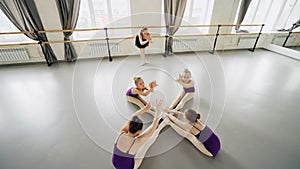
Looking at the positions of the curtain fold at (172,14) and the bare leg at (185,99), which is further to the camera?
the curtain fold at (172,14)

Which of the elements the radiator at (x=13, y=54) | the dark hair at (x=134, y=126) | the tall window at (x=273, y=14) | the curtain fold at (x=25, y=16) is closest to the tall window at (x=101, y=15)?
the curtain fold at (x=25, y=16)

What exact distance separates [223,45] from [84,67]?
14.6ft

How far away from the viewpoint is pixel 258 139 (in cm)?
169

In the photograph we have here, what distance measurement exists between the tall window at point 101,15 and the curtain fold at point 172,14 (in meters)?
1.07

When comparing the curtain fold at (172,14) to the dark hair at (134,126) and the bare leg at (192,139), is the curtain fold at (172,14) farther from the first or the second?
the dark hair at (134,126)

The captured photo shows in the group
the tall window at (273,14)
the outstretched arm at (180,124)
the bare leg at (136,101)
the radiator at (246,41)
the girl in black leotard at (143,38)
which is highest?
the tall window at (273,14)

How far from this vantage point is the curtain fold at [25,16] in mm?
3078

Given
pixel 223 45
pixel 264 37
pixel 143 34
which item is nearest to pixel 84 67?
pixel 143 34

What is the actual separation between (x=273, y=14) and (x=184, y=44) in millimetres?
3267

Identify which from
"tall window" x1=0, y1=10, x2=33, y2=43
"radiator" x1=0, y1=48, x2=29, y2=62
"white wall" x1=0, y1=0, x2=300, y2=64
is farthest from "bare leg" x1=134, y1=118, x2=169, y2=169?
"tall window" x1=0, y1=10, x2=33, y2=43

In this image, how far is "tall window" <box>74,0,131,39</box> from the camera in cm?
373

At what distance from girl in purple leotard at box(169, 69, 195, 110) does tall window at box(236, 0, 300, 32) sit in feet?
13.8

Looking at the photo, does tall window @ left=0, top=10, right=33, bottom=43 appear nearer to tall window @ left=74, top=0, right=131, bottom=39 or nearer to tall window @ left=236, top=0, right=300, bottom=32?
tall window @ left=74, top=0, right=131, bottom=39

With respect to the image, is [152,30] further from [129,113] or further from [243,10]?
[243,10]
